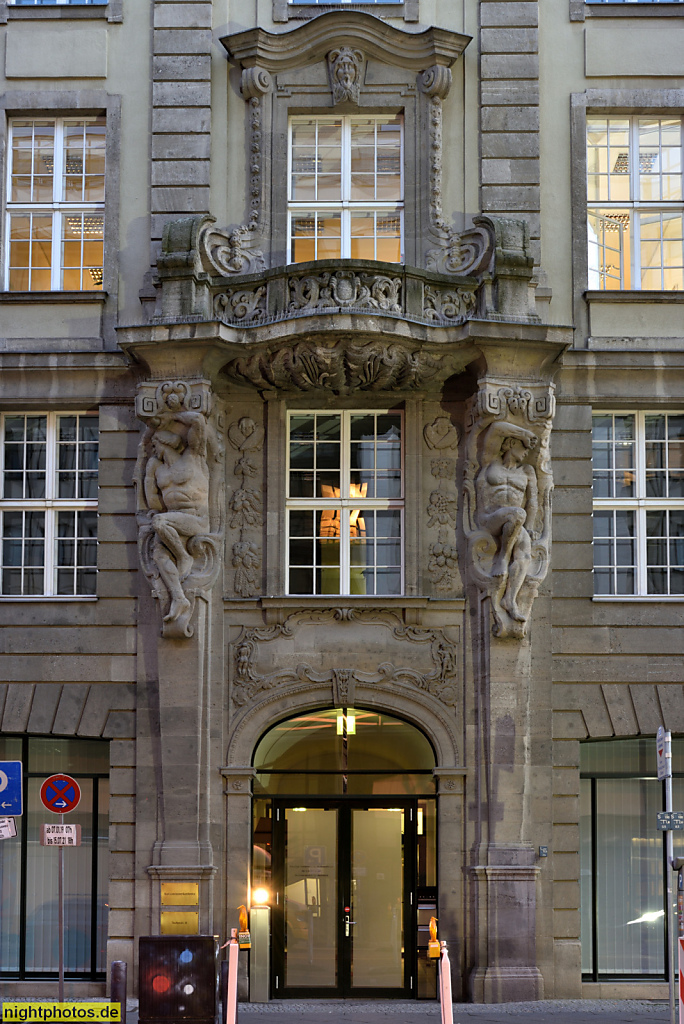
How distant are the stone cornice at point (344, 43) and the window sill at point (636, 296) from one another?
378cm

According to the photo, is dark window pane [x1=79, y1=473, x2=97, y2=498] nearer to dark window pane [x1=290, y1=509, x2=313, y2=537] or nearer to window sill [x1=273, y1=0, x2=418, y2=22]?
dark window pane [x1=290, y1=509, x2=313, y2=537]

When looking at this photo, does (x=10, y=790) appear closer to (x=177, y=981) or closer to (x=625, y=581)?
(x=177, y=981)

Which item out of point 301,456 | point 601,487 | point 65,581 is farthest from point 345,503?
point 65,581

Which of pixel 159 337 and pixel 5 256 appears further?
pixel 5 256

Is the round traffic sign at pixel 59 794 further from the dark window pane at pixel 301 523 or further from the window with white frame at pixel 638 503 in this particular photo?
the window with white frame at pixel 638 503

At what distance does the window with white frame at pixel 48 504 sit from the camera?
19.4 metres

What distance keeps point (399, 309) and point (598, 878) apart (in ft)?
25.9

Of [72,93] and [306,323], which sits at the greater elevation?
[72,93]

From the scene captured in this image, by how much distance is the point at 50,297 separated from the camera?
19.6 metres

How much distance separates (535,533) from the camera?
61.5 feet

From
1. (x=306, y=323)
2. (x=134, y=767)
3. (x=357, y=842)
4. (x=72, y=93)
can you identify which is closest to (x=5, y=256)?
(x=72, y=93)

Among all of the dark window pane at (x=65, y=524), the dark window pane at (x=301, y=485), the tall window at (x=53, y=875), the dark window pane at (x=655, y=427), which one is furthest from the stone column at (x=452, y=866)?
the dark window pane at (x=65, y=524)

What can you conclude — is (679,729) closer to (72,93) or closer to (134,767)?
(134,767)

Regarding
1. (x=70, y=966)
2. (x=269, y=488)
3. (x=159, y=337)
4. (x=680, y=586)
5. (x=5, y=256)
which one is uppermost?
(x=5, y=256)
